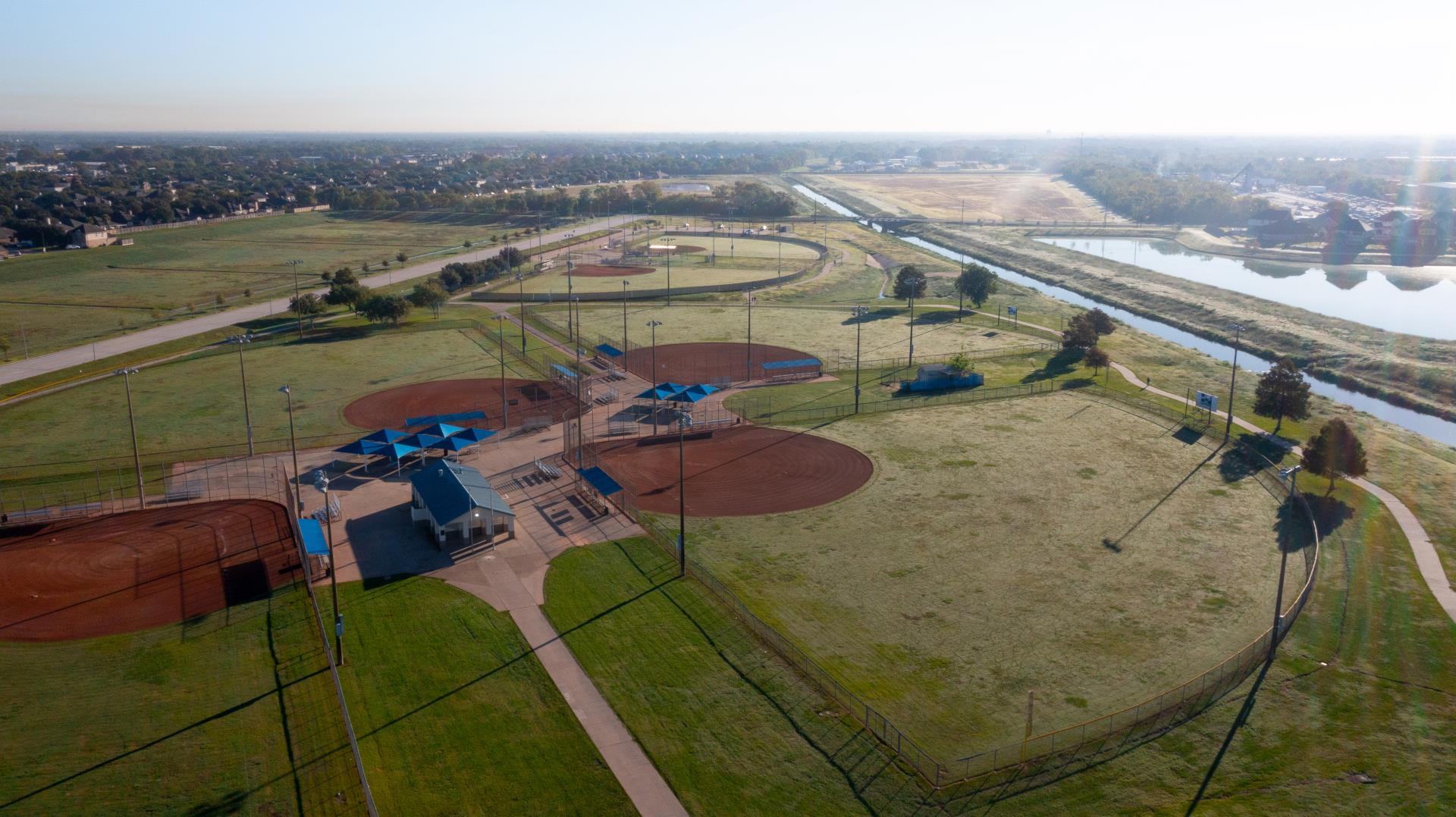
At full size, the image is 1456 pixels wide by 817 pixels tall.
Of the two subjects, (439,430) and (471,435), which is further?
(471,435)

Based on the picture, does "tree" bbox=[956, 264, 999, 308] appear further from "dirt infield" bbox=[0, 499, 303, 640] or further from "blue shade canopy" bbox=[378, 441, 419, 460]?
"dirt infield" bbox=[0, 499, 303, 640]

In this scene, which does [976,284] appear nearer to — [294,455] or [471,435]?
[471,435]

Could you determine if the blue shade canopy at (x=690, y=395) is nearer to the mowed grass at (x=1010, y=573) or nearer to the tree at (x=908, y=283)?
the mowed grass at (x=1010, y=573)

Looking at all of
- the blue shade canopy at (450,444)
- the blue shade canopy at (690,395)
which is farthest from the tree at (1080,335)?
the blue shade canopy at (450,444)

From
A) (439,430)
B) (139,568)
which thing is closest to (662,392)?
(439,430)

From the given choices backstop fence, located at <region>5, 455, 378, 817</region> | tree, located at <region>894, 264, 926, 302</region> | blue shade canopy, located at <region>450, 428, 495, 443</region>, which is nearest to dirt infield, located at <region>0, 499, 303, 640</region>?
backstop fence, located at <region>5, 455, 378, 817</region>

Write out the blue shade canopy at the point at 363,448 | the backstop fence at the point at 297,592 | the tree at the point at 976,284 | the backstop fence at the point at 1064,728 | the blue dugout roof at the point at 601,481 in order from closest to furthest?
the backstop fence at the point at 297,592 < the backstop fence at the point at 1064,728 < the blue dugout roof at the point at 601,481 < the blue shade canopy at the point at 363,448 < the tree at the point at 976,284
